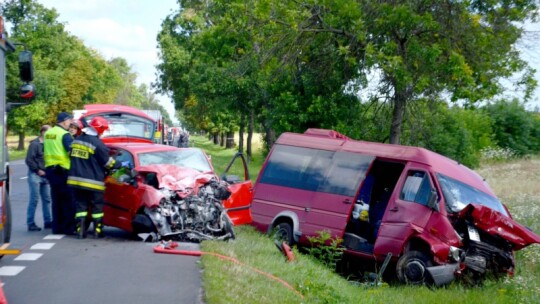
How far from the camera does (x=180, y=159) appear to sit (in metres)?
14.0

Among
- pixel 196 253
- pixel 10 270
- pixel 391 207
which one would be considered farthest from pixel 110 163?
pixel 391 207

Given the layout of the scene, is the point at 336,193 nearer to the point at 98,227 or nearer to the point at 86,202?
the point at 98,227

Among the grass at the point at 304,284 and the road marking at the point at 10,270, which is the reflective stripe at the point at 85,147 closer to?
the grass at the point at 304,284

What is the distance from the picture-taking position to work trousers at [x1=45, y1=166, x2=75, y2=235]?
1279 cm

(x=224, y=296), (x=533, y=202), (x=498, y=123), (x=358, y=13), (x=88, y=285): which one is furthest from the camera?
(x=498, y=123)

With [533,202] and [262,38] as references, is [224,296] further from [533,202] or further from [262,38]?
[533,202]

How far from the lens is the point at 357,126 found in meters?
23.0

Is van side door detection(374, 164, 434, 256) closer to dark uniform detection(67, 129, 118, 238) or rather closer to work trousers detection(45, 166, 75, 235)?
dark uniform detection(67, 129, 118, 238)

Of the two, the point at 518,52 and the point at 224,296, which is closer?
the point at 224,296

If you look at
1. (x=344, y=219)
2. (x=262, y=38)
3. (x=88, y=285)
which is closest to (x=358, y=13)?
(x=262, y=38)

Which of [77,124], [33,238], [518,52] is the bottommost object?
[33,238]

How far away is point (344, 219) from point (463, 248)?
222 centimetres

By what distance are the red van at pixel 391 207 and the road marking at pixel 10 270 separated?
5.47 m

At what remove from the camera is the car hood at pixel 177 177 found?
500 inches
